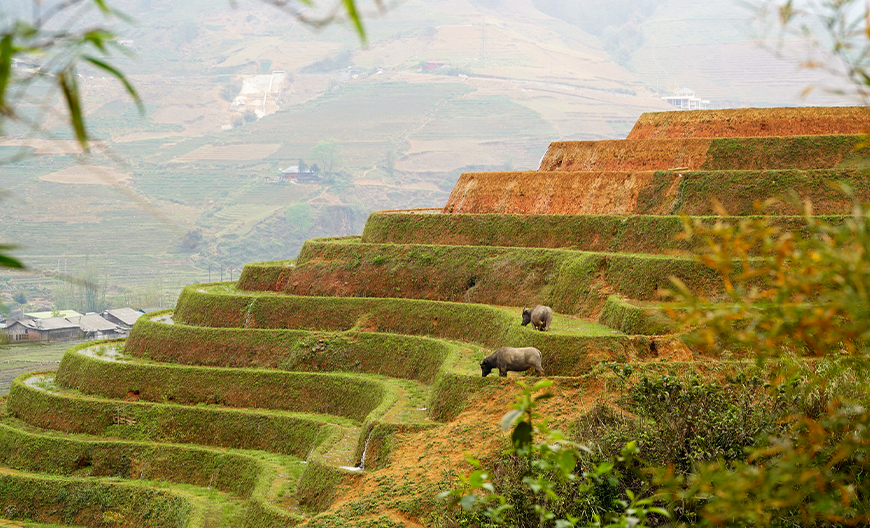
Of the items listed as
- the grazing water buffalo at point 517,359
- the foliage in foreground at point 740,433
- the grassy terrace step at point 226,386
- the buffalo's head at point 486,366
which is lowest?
the grassy terrace step at point 226,386

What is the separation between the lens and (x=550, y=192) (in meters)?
29.6

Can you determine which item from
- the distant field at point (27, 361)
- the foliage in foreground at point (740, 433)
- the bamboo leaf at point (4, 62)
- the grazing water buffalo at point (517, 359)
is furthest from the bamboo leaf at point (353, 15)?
the distant field at point (27, 361)

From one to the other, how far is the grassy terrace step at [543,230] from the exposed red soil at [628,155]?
3776 mm

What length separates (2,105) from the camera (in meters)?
3.05

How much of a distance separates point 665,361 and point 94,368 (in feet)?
68.9

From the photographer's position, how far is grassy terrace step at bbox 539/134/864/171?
81.1 feet

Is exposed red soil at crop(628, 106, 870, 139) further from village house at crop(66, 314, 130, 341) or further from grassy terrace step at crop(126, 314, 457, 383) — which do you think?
village house at crop(66, 314, 130, 341)

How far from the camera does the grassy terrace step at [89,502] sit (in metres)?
23.5

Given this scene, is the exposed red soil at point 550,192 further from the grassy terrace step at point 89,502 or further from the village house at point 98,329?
the village house at point 98,329

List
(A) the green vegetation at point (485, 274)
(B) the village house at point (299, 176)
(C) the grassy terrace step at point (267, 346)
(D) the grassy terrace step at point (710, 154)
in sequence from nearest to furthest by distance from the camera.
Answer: (A) the green vegetation at point (485, 274)
(D) the grassy terrace step at point (710, 154)
(C) the grassy terrace step at point (267, 346)
(B) the village house at point (299, 176)

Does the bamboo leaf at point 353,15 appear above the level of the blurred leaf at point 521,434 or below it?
above

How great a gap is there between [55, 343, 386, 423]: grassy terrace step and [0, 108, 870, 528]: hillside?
0.07m

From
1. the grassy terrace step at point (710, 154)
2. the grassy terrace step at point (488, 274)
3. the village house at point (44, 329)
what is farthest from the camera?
the village house at point (44, 329)

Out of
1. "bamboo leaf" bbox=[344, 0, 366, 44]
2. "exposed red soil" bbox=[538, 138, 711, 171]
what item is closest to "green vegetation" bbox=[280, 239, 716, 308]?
"exposed red soil" bbox=[538, 138, 711, 171]
